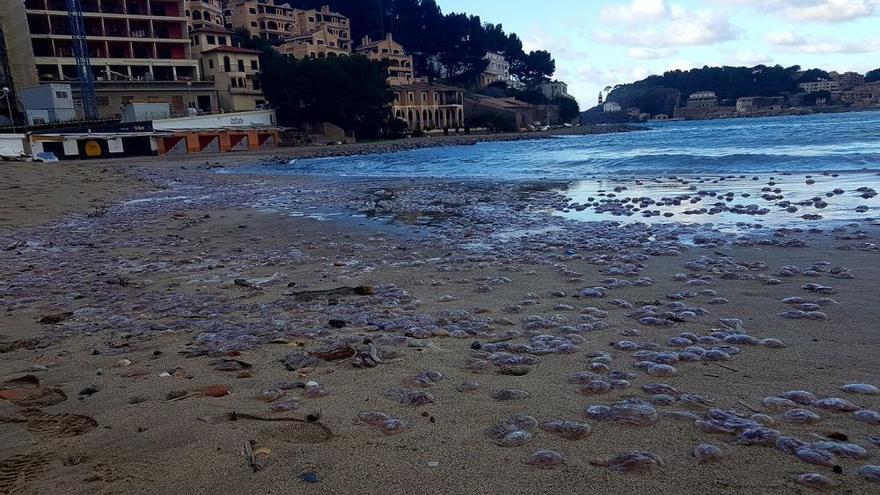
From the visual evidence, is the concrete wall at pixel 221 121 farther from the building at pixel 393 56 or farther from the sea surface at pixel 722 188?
the sea surface at pixel 722 188

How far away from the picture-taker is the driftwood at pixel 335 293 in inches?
254

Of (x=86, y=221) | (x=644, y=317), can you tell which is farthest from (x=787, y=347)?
(x=86, y=221)

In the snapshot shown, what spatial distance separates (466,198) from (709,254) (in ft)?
32.5

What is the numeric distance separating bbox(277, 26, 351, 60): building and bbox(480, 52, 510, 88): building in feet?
161

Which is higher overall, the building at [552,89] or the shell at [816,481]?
the building at [552,89]

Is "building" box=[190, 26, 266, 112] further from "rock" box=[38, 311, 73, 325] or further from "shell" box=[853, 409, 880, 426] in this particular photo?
"shell" box=[853, 409, 880, 426]

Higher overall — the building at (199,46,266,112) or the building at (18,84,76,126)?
the building at (199,46,266,112)

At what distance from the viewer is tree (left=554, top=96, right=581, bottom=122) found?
142 m

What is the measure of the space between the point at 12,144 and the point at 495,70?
398 feet

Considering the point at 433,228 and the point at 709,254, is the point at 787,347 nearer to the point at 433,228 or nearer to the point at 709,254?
the point at 709,254

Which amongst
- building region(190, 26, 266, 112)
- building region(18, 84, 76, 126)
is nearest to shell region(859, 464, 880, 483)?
building region(18, 84, 76, 126)

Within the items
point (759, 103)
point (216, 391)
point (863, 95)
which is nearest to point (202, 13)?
A: point (216, 391)

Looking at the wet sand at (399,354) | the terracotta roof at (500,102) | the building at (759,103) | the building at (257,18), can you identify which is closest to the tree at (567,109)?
the terracotta roof at (500,102)

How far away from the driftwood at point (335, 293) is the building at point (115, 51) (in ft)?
254
